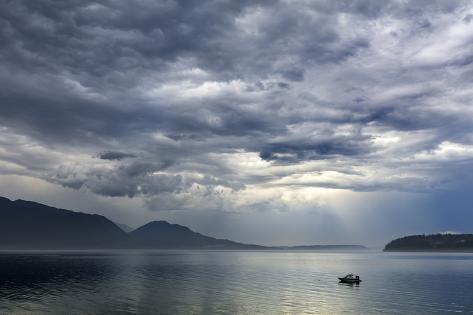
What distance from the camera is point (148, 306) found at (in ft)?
304

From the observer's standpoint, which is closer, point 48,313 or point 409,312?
point 48,313

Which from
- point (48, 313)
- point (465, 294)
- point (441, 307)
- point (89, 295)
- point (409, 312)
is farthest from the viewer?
point (465, 294)

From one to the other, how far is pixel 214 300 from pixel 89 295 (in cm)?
3315

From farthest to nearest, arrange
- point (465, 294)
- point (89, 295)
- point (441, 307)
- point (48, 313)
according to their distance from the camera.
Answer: point (465, 294) < point (89, 295) < point (441, 307) < point (48, 313)

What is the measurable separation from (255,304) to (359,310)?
23017 millimetres

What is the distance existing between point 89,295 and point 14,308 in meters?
23.5

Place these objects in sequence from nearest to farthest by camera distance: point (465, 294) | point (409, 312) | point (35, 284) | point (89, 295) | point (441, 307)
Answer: point (409, 312) < point (441, 307) < point (89, 295) < point (465, 294) < point (35, 284)

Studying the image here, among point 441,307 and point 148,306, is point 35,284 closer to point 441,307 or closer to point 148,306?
point 148,306

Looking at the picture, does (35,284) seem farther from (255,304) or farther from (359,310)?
(359,310)

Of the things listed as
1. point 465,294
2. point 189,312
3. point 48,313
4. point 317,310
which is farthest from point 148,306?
point 465,294

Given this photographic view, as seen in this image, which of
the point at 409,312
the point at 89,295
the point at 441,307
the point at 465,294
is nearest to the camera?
the point at 409,312

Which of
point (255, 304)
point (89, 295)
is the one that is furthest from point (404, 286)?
point (89, 295)

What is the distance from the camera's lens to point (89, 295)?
359 feet

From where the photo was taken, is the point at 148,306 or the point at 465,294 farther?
the point at 465,294
